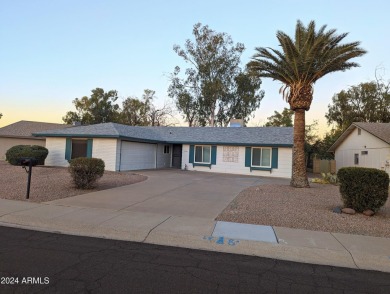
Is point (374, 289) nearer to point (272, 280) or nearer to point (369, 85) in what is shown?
point (272, 280)

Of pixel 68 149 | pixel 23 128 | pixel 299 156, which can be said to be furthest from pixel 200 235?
pixel 23 128

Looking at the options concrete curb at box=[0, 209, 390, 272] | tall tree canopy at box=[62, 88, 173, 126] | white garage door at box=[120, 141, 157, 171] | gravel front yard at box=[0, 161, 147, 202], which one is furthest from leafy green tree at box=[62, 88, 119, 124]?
concrete curb at box=[0, 209, 390, 272]

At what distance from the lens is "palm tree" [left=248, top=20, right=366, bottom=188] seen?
15391mm

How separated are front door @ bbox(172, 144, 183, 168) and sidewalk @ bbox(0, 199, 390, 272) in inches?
848

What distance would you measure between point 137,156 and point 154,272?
66.3ft

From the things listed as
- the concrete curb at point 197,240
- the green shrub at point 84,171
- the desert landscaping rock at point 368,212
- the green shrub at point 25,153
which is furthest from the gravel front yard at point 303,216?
the green shrub at point 25,153

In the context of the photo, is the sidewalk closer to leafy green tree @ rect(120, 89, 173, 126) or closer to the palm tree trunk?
the palm tree trunk

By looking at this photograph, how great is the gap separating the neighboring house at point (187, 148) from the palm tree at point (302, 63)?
7.51 meters

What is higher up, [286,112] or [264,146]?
[286,112]

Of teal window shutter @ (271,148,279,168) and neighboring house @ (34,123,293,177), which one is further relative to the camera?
teal window shutter @ (271,148,279,168)

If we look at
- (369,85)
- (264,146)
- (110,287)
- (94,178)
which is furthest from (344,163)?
(110,287)

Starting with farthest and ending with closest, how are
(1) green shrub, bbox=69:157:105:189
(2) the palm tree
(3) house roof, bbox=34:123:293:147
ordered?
1. (3) house roof, bbox=34:123:293:147
2. (2) the palm tree
3. (1) green shrub, bbox=69:157:105:189

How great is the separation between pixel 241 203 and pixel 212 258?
5319mm

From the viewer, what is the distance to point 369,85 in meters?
45.4
